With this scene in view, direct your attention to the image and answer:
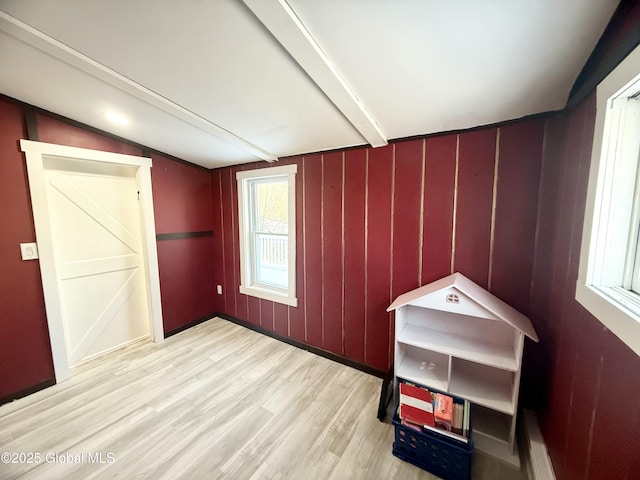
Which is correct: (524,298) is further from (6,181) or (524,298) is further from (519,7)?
(6,181)

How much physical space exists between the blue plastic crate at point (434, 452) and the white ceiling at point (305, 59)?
1854 mm

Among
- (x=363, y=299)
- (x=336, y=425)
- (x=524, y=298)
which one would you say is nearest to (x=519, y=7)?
(x=524, y=298)

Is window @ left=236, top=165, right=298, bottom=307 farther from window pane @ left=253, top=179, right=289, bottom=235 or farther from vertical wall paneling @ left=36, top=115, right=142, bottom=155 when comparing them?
vertical wall paneling @ left=36, top=115, right=142, bottom=155

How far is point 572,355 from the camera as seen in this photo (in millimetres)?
1076

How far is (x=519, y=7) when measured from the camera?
0.79 meters

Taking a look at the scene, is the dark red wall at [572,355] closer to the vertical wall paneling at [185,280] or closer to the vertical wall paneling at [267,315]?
the vertical wall paneling at [267,315]

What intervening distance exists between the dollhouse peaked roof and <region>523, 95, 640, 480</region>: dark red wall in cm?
16

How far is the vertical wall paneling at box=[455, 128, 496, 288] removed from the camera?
1629 millimetres

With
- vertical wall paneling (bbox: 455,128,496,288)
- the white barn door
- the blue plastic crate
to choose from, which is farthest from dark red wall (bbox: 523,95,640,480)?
the white barn door

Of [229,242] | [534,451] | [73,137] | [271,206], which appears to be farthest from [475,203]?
[73,137]

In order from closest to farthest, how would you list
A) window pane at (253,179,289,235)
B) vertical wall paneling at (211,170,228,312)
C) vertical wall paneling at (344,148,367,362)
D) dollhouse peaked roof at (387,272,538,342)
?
dollhouse peaked roof at (387,272,538,342)
vertical wall paneling at (344,148,367,362)
window pane at (253,179,289,235)
vertical wall paneling at (211,170,228,312)

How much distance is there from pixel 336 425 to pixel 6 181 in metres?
2.98

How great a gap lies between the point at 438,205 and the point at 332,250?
39.5 inches

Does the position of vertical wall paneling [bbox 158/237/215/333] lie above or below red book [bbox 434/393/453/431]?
above
